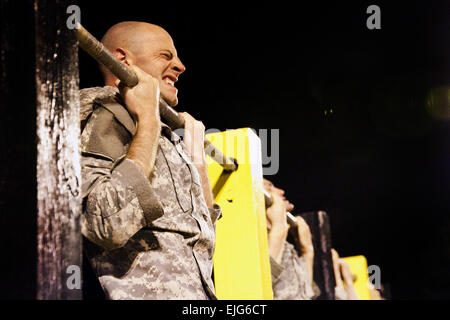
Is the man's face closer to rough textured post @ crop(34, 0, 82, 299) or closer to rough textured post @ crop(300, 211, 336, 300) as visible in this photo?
rough textured post @ crop(34, 0, 82, 299)

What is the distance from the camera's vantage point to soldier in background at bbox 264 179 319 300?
2727 mm

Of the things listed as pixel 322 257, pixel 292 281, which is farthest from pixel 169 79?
pixel 322 257

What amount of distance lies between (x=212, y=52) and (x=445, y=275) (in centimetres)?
259

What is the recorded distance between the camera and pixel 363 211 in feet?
14.3

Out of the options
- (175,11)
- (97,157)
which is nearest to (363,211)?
(175,11)

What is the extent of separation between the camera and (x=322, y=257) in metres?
3.09

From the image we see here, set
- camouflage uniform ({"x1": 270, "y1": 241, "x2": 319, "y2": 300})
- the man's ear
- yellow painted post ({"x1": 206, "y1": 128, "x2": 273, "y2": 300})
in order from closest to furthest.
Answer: the man's ear
yellow painted post ({"x1": 206, "y1": 128, "x2": 273, "y2": 300})
camouflage uniform ({"x1": 270, "y1": 241, "x2": 319, "y2": 300})

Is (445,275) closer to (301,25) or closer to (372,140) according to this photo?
(372,140)

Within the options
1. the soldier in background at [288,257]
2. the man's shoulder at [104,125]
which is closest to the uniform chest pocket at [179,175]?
the man's shoulder at [104,125]

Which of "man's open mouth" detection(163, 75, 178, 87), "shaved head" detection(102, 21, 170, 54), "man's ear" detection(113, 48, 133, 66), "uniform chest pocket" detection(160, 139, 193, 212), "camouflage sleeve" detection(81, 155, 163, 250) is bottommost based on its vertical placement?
"camouflage sleeve" detection(81, 155, 163, 250)

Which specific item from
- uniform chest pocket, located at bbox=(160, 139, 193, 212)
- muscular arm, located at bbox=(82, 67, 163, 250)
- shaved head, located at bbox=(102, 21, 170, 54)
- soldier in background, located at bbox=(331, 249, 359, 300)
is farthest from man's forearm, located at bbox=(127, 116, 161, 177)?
soldier in background, located at bbox=(331, 249, 359, 300)

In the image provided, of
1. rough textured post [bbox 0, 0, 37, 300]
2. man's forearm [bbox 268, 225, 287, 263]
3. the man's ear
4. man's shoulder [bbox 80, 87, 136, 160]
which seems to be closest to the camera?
rough textured post [bbox 0, 0, 37, 300]

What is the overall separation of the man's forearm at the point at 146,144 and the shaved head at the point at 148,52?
374 mm

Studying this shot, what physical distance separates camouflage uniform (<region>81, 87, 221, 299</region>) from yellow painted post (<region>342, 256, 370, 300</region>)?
9.68ft
